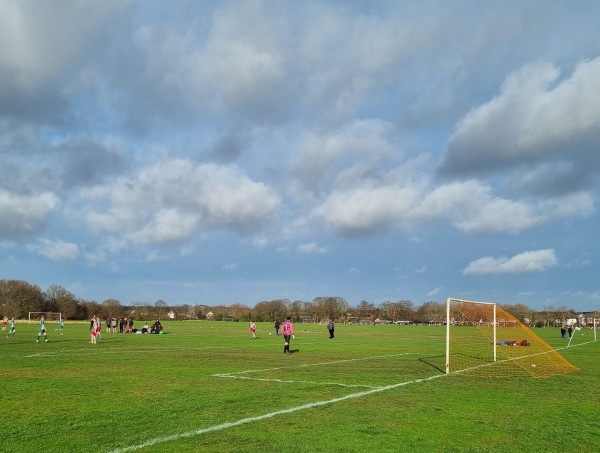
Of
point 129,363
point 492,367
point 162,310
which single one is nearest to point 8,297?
point 162,310

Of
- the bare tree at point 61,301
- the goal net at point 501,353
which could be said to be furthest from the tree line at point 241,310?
the goal net at point 501,353

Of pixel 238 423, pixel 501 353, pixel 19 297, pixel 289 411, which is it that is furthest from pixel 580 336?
pixel 19 297

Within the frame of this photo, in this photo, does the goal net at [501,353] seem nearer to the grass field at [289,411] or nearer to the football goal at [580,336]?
the grass field at [289,411]

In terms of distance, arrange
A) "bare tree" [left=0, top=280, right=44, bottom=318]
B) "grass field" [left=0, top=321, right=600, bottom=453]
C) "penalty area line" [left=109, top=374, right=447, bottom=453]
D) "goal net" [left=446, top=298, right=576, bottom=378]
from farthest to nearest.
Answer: "bare tree" [left=0, top=280, right=44, bottom=318]
"goal net" [left=446, top=298, right=576, bottom=378]
"grass field" [left=0, top=321, right=600, bottom=453]
"penalty area line" [left=109, top=374, right=447, bottom=453]

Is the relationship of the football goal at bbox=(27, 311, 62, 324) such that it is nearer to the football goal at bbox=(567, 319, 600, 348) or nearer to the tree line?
the tree line

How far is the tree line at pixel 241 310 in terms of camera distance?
11219cm

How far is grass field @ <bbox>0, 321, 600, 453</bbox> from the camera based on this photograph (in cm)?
816

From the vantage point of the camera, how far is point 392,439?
8375mm

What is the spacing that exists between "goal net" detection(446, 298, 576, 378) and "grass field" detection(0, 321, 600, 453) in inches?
67.1

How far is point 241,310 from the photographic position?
17288 centimetres

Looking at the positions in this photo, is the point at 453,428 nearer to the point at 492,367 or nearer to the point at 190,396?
the point at 190,396

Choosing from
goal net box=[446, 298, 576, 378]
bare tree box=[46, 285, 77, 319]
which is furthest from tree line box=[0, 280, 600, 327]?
goal net box=[446, 298, 576, 378]

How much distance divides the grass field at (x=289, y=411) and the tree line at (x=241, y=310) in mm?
92511

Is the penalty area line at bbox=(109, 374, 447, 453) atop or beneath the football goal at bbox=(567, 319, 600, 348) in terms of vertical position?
atop
